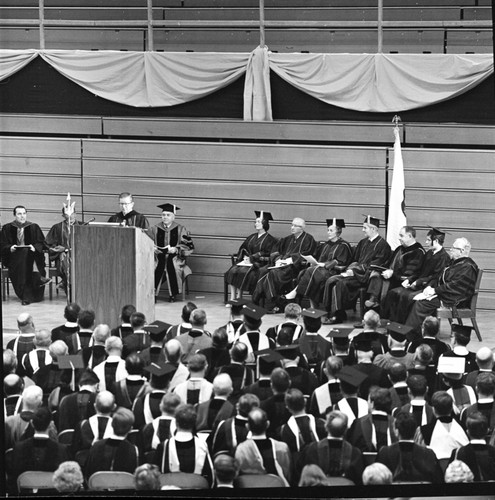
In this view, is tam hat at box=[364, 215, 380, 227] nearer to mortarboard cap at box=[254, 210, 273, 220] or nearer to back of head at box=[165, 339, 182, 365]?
mortarboard cap at box=[254, 210, 273, 220]

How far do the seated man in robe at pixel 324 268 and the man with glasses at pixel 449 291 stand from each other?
1342 millimetres

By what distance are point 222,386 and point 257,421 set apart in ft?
2.34

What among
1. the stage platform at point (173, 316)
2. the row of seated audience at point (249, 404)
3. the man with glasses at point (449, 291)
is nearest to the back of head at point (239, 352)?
the row of seated audience at point (249, 404)

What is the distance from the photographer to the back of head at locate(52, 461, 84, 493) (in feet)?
28.7

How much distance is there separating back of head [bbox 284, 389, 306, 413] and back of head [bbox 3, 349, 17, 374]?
2.34 meters

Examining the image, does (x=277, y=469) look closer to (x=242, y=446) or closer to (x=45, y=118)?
(x=242, y=446)

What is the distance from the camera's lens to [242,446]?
9.14 meters

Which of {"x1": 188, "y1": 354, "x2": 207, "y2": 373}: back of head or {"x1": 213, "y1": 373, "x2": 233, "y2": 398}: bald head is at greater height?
{"x1": 188, "y1": 354, "x2": 207, "y2": 373}: back of head

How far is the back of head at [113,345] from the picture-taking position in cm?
1040

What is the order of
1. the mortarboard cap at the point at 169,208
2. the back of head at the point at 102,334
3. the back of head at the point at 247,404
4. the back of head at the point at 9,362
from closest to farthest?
1. the back of head at the point at 247,404
2. the back of head at the point at 9,362
3. the back of head at the point at 102,334
4. the mortarboard cap at the point at 169,208

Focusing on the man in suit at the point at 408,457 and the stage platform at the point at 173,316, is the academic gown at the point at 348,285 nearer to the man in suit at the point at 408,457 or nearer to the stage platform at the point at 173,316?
the stage platform at the point at 173,316

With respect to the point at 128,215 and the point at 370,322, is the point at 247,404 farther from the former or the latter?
the point at 128,215

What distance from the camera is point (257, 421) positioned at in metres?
8.89

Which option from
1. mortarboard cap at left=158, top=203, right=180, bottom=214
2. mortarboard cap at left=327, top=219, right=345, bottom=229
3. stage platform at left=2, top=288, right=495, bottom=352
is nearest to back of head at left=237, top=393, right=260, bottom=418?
stage platform at left=2, top=288, right=495, bottom=352
